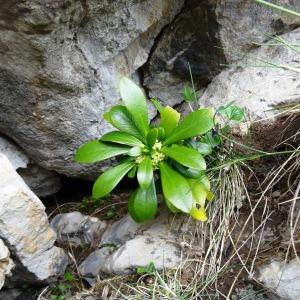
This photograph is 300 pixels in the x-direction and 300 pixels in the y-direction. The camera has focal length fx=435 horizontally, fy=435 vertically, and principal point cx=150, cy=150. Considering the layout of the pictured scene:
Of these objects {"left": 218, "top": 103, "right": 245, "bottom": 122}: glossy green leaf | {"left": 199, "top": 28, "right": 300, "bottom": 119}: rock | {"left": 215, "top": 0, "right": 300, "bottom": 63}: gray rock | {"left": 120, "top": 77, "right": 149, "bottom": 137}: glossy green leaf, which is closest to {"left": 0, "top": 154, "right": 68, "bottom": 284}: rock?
{"left": 120, "top": 77, "right": 149, "bottom": 137}: glossy green leaf

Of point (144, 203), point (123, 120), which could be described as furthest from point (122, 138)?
point (144, 203)

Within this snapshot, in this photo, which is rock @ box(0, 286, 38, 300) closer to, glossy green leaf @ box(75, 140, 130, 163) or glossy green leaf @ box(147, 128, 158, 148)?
glossy green leaf @ box(75, 140, 130, 163)

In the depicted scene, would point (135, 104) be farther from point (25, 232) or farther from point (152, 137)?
point (25, 232)

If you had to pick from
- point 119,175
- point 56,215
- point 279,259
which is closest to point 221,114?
point 119,175

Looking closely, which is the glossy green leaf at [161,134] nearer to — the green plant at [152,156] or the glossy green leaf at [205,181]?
the green plant at [152,156]

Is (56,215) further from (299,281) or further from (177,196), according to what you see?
(299,281)

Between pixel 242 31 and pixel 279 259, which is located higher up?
pixel 242 31
